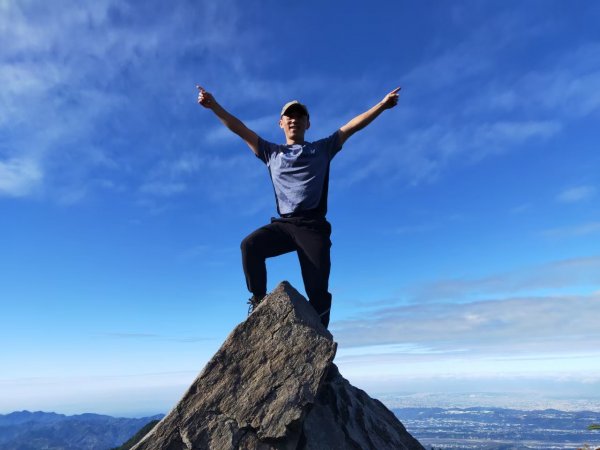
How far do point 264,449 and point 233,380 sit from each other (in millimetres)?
1219

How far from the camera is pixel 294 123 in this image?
31.4 feet

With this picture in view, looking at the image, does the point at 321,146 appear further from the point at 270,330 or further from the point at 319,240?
the point at 270,330

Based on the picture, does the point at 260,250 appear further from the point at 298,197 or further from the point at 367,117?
the point at 367,117

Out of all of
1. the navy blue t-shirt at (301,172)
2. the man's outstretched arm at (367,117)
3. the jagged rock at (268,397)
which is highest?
the man's outstretched arm at (367,117)

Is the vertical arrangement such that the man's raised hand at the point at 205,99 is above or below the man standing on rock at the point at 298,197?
above

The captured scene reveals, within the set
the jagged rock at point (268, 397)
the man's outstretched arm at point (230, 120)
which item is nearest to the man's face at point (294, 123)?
the man's outstretched arm at point (230, 120)

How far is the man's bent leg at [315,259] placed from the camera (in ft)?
28.5

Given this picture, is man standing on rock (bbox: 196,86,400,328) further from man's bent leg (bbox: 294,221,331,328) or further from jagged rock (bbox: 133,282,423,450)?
jagged rock (bbox: 133,282,423,450)

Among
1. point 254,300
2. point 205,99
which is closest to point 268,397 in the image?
point 254,300

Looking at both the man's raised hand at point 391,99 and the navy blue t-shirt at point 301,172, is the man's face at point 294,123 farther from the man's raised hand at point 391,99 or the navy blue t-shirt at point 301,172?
the man's raised hand at point 391,99

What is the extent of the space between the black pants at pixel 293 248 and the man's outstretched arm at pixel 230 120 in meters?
1.94

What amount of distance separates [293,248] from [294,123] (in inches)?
108

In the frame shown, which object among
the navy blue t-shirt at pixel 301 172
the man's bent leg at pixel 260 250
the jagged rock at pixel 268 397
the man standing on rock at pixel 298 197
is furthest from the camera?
the navy blue t-shirt at pixel 301 172

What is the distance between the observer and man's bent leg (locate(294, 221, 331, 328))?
870cm
